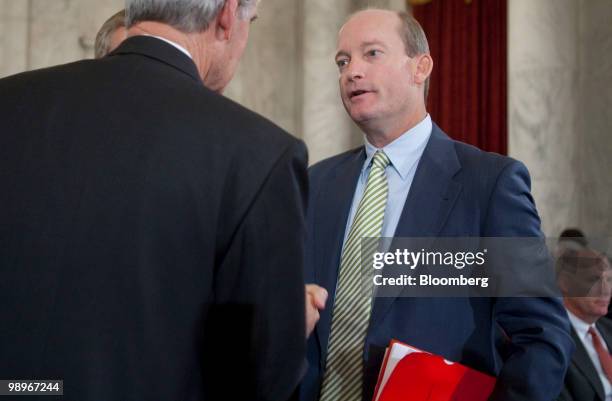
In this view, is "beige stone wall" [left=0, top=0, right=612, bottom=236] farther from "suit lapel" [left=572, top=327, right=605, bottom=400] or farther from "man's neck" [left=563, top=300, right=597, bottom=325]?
"suit lapel" [left=572, top=327, right=605, bottom=400]

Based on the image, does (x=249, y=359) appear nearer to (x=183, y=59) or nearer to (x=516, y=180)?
(x=183, y=59)

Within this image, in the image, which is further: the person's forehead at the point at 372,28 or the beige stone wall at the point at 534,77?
the beige stone wall at the point at 534,77

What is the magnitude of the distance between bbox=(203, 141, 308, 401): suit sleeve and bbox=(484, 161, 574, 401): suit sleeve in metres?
0.82

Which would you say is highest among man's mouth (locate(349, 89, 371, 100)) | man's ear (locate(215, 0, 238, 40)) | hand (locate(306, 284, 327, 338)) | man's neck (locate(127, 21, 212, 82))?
man's mouth (locate(349, 89, 371, 100))

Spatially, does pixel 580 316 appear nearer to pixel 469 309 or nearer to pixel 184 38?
pixel 469 309

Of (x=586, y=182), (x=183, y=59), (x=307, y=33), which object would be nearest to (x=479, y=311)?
(x=183, y=59)

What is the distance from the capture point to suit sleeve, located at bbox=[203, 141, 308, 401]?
49.9 inches

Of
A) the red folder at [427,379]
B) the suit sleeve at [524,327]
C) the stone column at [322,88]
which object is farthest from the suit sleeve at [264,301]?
the stone column at [322,88]

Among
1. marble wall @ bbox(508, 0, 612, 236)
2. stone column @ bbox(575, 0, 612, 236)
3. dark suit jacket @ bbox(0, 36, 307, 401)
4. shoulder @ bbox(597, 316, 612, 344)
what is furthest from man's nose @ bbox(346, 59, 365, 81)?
stone column @ bbox(575, 0, 612, 236)

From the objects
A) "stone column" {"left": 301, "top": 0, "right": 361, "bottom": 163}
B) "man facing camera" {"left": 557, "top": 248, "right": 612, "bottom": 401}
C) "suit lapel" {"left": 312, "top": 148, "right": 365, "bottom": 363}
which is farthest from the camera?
"stone column" {"left": 301, "top": 0, "right": 361, "bottom": 163}

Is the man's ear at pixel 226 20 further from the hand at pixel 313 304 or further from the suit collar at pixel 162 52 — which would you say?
the hand at pixel 313 304

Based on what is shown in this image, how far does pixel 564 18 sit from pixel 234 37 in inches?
147

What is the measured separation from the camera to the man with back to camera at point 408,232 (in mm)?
2023

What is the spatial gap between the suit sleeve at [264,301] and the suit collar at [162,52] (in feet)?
0.88
